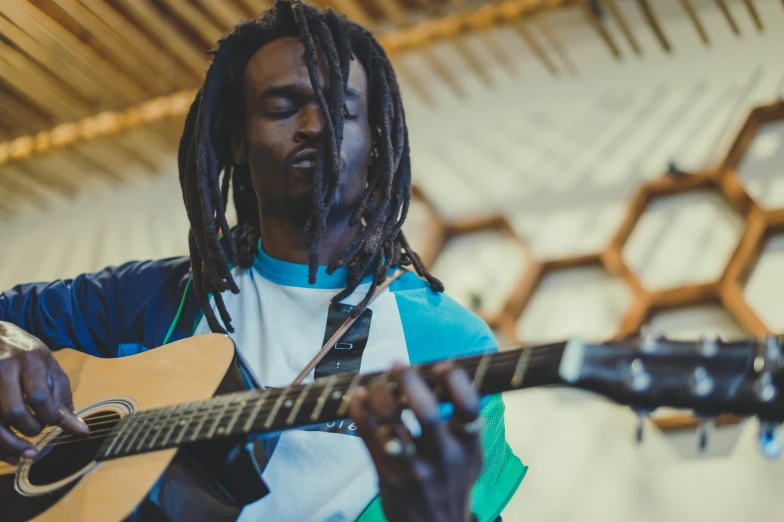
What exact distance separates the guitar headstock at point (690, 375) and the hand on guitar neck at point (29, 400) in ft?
2.20

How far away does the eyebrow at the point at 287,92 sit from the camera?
130 cm

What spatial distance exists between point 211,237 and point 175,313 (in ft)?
0.45

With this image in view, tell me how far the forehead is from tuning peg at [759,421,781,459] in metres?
0.89

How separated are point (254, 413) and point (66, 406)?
0.33 metres

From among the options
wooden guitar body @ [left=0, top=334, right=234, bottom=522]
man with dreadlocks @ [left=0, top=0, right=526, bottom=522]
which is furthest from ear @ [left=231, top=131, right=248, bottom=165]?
wooden guitar body @ [left=0, top=334, right=234, bottom=522]

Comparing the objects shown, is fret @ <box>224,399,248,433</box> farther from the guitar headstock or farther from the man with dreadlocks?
the guitar headstock

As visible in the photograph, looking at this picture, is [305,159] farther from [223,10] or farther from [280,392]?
[223,10]

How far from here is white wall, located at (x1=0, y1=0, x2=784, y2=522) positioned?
1.75 metres

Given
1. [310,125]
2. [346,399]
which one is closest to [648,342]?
[346,399]

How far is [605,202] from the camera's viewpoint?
84.1 inches

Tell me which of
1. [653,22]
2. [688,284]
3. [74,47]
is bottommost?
[688,284]

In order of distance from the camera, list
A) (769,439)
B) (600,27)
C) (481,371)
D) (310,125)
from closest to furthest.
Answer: (769,439), (481,371), (310,125), (600,27)

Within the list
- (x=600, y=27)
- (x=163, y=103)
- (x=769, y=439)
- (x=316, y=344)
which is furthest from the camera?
(x=163, y=103)

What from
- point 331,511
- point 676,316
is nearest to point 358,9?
point 676,316
